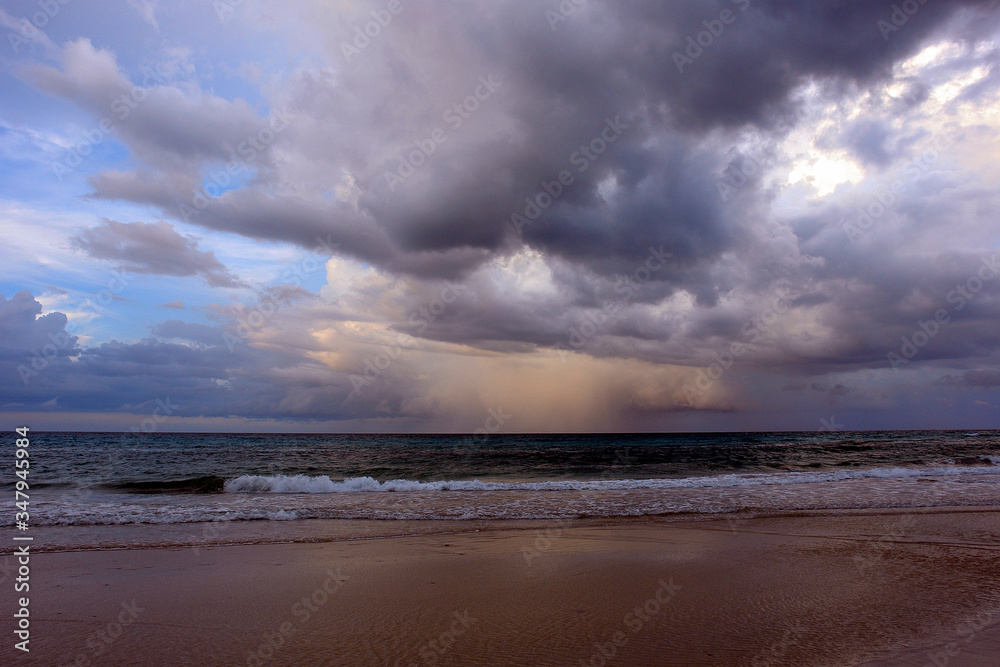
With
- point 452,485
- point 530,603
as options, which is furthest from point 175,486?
point 530,603

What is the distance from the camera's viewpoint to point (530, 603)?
20.0 feet

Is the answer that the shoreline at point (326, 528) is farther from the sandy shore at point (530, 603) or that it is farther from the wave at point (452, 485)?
the wave at point (452, 485)

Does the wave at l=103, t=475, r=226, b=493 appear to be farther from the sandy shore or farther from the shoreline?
the sandy shore

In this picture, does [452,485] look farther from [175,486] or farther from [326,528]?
[175,486]

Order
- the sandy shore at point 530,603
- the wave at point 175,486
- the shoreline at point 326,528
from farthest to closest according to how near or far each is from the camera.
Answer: the wave at point 175,486 < the shoreline at point 326,528 < the sandy shore at point 530,603

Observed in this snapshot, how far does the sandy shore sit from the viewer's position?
484 cm

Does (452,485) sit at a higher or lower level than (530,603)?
lower

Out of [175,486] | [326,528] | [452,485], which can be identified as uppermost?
[326,528]

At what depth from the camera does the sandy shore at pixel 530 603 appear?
191 inches

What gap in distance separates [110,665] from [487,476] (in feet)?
75.0

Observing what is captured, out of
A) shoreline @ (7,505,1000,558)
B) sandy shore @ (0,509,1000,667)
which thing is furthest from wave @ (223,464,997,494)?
sandy shore @ (0,509,1000,667)

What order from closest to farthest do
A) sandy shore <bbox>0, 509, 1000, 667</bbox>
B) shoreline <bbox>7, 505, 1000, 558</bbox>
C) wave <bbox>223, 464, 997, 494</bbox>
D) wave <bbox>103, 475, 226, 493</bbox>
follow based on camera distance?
→ 1. sandy shore <bbox>0, 509, 1000, 667</bbox>
2. shoreline <bbox>7, 505, 1000, 558</bbox>
3. wave <bbox>223, 464, 997, 494</bbox>
4. wave <bbox>103, 475, 226, 493</bbox>

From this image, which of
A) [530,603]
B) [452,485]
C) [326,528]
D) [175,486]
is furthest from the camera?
[175,486]

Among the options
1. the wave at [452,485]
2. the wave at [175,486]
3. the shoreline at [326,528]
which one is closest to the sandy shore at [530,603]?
the shoreline at [326,528]
